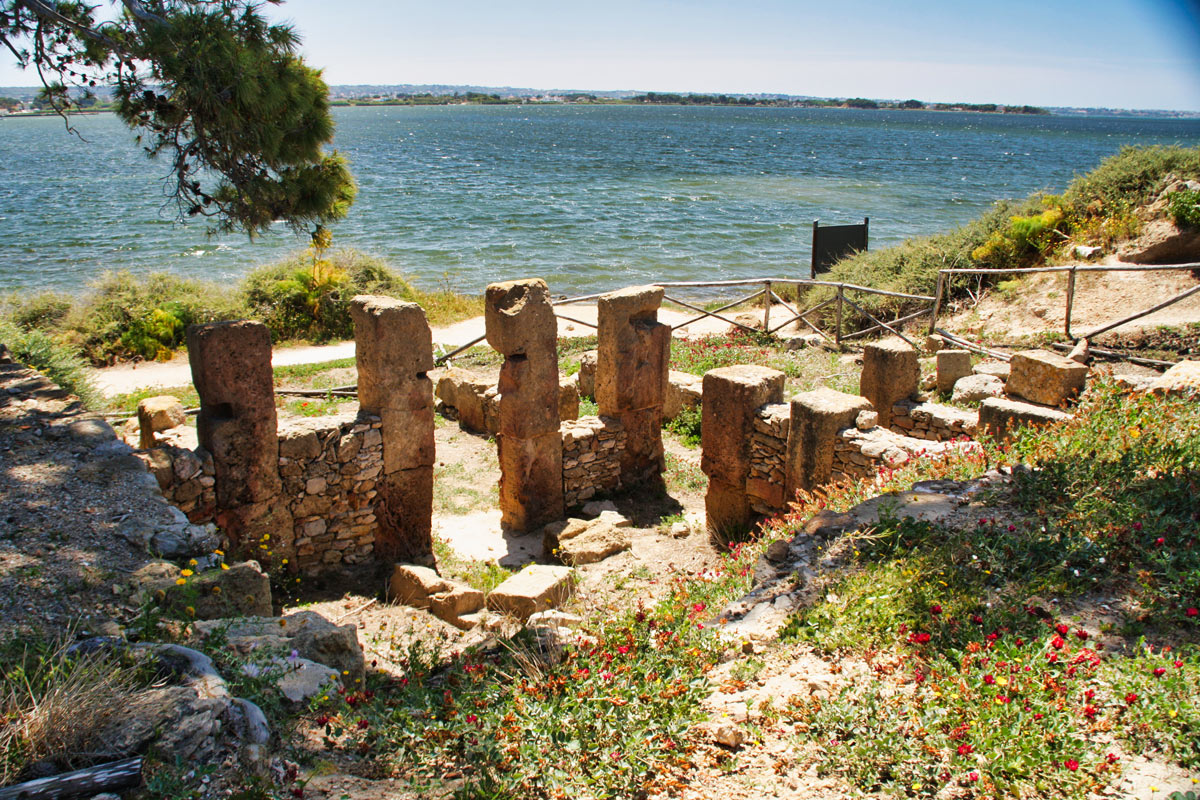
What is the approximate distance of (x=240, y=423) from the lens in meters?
7.20

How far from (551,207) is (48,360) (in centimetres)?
3660

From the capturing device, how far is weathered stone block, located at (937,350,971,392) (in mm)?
10586

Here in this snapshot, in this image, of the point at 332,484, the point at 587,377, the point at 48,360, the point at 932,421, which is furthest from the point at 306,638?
the point at 587,377

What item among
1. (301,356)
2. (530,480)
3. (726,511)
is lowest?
(726,511)

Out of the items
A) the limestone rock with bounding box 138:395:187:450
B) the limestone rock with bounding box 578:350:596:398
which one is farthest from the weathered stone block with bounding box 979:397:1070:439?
the limestone rock with bounding box 138:395:187:450

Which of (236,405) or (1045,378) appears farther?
(1045,378)

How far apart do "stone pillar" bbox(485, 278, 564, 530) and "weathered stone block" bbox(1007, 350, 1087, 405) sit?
17.2 ft

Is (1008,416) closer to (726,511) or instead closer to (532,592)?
(726,511)

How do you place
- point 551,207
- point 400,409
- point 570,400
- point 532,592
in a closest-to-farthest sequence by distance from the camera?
1. point 532,592
2. point 400,409
3. point 570,400
4. point 551,207

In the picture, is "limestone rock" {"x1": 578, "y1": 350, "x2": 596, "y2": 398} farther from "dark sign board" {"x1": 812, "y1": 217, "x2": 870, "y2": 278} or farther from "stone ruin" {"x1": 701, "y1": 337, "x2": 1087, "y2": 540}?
"dark sign board" {"x1": 812, "y1": 217, "x2": 870, "y2": 278}

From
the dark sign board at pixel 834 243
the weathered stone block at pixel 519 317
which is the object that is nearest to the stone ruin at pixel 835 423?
the weathered stone block at pixel 519 317

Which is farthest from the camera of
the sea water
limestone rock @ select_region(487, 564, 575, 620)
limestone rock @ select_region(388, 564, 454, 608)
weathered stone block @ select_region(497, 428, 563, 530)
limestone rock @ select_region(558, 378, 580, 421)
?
the sea water

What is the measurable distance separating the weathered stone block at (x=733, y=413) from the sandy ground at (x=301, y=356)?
5412mm

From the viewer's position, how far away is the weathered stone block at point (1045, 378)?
862 centimetres
